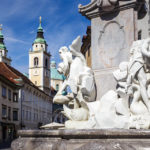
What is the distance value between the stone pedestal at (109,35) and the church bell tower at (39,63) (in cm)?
7264

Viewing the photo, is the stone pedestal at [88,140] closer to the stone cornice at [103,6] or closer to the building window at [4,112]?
the stone cornice at [103,6]

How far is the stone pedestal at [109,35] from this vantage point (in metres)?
7.11

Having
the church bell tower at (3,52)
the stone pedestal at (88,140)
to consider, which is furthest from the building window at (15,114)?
the stone pedestal at (88,140)

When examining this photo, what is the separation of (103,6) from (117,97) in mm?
2262

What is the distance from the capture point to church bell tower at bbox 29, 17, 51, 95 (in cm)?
8162

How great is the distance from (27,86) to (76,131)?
151 ft

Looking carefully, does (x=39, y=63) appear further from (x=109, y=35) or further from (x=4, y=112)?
(x=109, y=35)

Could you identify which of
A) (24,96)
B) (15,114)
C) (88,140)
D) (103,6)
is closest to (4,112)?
(15,114)

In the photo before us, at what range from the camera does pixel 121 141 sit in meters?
4.52

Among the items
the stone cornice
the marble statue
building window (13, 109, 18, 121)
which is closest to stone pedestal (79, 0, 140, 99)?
the stone cornice

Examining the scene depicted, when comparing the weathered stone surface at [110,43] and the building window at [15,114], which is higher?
the weathered stone surface at [110,43]

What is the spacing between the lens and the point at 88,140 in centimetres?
475

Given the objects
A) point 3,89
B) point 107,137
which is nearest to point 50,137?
point 107,137

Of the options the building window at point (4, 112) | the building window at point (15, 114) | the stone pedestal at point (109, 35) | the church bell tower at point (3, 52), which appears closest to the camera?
the stone pedestal at point (109, 35)
